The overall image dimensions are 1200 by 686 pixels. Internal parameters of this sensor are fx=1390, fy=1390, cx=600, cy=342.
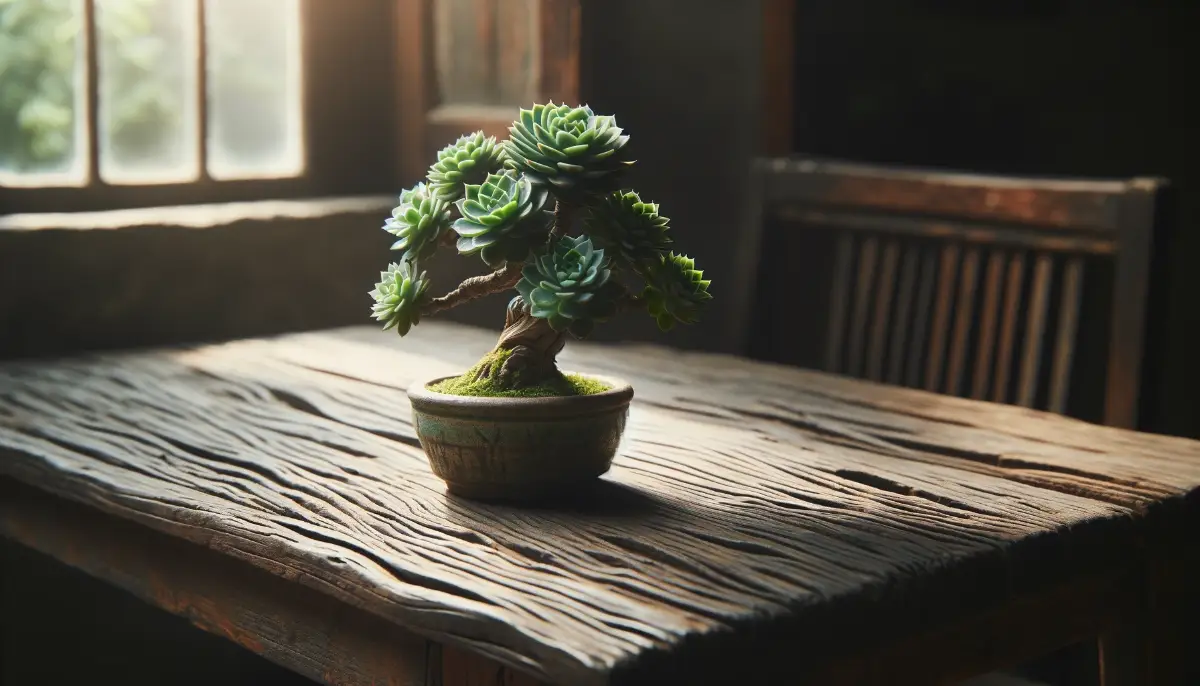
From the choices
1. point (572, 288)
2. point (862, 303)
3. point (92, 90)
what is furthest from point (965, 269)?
point (92, 90)

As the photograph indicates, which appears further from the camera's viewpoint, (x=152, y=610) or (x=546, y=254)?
(x=152, y=610)

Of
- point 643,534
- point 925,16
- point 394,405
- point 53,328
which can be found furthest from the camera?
point 925,16

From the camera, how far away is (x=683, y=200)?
9.12ft

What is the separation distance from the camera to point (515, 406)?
1295 millimetres

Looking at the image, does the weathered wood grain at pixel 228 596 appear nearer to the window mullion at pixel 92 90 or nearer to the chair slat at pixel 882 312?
the window mullion at pixel 92 90

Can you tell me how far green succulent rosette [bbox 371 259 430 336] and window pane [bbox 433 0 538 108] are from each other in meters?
1.38

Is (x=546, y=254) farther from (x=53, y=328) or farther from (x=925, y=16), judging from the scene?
(x=925, y=16)

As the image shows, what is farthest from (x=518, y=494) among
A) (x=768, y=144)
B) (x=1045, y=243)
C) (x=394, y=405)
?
(x=768, y=144)

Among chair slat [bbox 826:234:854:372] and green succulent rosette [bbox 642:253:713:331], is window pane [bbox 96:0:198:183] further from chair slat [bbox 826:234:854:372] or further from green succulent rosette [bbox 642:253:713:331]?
green succulent rosette [bbox 642:253:713:331]

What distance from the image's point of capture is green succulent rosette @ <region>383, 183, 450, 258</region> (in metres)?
1.34

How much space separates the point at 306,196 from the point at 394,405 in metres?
1.09

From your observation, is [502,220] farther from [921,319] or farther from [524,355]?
[921,319]

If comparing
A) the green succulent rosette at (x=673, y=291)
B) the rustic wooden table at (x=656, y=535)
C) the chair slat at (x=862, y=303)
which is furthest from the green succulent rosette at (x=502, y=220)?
the chair slat at (x=862, y=303)

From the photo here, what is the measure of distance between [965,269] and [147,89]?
1469mm
